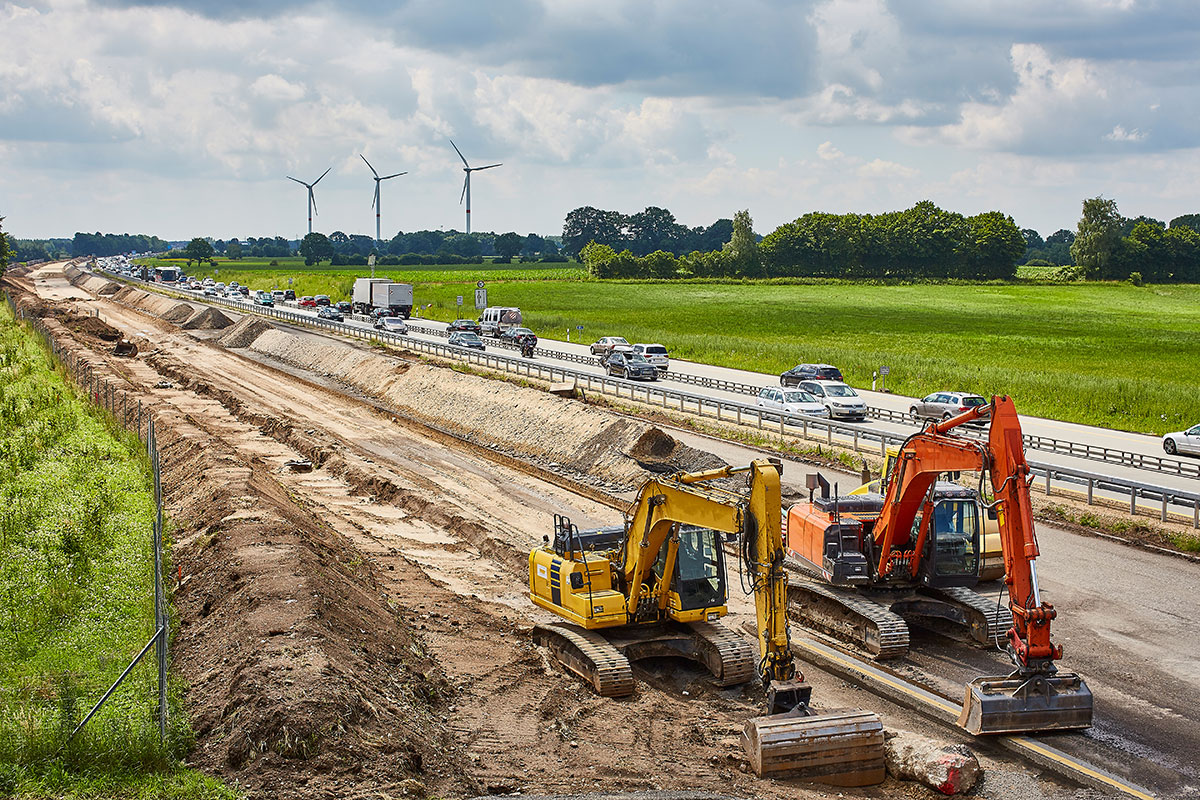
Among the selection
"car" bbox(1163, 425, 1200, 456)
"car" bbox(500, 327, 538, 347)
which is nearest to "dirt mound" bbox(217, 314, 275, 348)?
"car" bbox(500, 327, 538, 347)

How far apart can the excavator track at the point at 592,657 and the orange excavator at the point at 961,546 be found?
4.60 m

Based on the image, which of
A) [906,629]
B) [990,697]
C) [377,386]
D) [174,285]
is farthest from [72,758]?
[174,285]

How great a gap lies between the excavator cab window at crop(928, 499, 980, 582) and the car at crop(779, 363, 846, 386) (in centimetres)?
3477

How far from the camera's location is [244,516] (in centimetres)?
2297

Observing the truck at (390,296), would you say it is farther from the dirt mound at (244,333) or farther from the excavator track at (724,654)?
the excavator track at (724,654)

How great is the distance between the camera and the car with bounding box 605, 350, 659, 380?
2218 inches

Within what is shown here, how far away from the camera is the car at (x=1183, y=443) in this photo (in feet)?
122

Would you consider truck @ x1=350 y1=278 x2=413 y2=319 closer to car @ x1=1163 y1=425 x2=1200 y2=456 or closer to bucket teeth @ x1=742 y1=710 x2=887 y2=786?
car @ x1=1163 y1=425 x2=1200 y2=456

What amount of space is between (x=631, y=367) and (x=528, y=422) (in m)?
17.6

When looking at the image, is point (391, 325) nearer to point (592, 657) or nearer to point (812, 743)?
point (592, 657)

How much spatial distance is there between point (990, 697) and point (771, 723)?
3.19 m

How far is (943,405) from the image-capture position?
44969 mm

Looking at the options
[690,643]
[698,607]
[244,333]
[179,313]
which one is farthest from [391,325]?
[698,607]

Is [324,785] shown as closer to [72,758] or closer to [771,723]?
[72,758]
